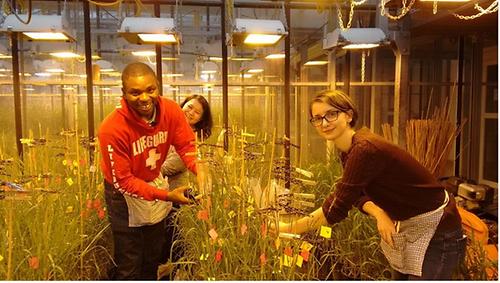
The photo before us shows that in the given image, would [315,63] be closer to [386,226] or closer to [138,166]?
[138,166]

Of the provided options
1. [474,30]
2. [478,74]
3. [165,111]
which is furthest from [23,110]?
[478,74]

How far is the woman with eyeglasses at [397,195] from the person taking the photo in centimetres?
150

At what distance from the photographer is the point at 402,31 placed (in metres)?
4.18

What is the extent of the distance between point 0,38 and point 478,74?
228 inches

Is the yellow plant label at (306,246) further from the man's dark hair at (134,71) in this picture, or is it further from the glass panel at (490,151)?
the glass panel at (490,151)

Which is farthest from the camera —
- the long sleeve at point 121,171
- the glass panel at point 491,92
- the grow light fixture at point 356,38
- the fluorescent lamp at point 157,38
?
the glass panel at point 491,92

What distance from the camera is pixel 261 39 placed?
3121mm

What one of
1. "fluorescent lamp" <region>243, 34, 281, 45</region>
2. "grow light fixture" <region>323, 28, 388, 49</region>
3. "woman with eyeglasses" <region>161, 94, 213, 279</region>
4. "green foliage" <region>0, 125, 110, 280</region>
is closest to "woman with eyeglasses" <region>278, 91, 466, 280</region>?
"green foliage" <region>0, 125, 110, 280</region>

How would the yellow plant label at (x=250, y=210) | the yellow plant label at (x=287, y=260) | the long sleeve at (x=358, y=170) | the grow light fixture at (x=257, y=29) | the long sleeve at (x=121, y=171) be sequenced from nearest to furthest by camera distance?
the long sleeve at (x=358, y=170)
the yellow plant label at (x=287, y=260)
the yellow plant label at (x=250, y=210)
the long sleeve at (x=121, y=171)
the grow light fixture at (x=257, y=29)

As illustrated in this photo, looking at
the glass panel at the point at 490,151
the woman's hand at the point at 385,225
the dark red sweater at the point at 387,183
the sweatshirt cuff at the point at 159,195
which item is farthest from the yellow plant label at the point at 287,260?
the glass panel at the point at 490,151

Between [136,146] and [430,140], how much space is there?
83.5 inches

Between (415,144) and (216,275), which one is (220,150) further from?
(415,144)

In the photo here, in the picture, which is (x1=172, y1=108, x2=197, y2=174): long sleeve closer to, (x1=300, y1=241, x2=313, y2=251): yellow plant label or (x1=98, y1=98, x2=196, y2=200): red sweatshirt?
(x1=98, y1=98, x2=196, y2=200): red sweatshirt

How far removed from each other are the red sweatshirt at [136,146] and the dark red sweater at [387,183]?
34.6 inches
